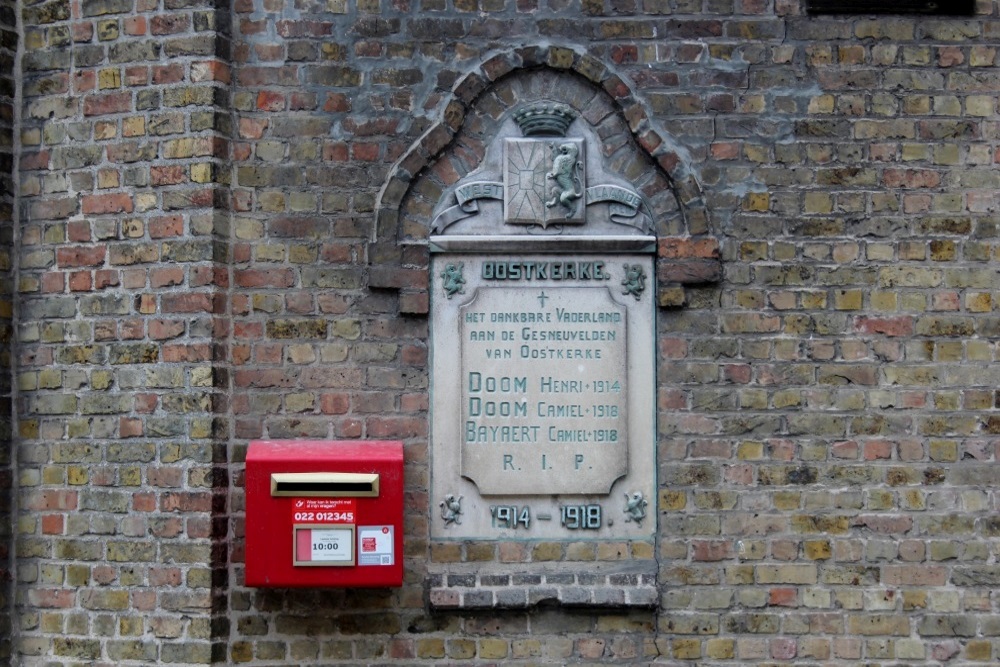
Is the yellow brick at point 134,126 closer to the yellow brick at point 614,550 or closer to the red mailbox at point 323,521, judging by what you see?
the red mailbox at point 323,521

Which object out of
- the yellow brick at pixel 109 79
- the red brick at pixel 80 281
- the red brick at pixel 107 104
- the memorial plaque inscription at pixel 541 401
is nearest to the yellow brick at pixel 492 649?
the memorial plaque inscription at pixel 541 401

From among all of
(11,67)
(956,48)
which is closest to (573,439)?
(956,48)

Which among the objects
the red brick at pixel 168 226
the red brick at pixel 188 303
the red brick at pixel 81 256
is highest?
the red brick at pixel 168 226

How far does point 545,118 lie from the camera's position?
190 inches

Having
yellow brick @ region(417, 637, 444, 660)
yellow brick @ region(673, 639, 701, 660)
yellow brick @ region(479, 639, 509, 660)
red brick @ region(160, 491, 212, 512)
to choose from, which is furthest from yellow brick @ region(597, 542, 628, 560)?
red brick @ region(160, 491, 212, 512)

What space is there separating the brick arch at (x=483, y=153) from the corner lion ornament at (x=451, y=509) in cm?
77

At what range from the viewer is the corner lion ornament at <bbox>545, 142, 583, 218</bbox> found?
188 inches

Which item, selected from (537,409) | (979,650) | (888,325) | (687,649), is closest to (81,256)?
(537,409)

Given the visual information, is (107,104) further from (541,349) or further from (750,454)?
(750,454)

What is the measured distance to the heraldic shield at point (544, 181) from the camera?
4789 millimetres

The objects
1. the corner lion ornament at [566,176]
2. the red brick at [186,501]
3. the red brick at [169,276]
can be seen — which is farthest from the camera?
the corner lion ornament at [566,176]

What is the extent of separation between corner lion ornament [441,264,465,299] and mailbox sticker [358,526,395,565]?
0.99 m

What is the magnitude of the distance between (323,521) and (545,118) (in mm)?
1844

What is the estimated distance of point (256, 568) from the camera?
14.4 feet
